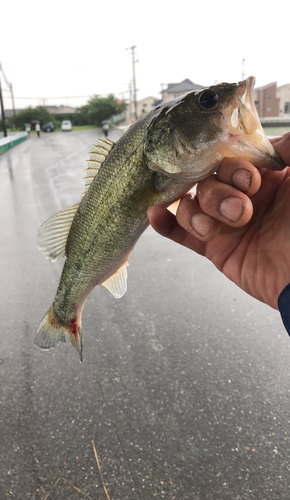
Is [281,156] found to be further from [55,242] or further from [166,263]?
[166,263]

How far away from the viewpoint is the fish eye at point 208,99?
45.1 inches

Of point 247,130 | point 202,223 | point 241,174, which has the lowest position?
point 202,223

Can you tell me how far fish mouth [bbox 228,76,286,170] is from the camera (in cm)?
111

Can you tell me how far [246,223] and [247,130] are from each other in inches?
17.8

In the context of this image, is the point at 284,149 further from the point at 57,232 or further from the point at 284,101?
the point at 284,101

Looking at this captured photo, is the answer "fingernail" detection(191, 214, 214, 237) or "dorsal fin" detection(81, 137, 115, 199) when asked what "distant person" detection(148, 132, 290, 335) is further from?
"dorsal fin" detection(81, 137, 115, 199)

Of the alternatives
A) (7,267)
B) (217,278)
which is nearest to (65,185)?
(7,267)

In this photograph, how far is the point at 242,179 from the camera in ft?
4.26

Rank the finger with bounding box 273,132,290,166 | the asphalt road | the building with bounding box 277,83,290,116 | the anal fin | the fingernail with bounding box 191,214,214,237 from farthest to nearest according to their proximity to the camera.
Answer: the building with bounding box 277,83,290,116
the asphalt road
the anal fin
the fingernail with bounding box 191,214,214,237
the finger with bounding box 273,132,290,166

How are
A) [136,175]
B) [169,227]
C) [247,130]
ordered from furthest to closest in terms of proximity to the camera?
[169,227] < [136,175] < [247,130]

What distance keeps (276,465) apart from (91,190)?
2.04 m

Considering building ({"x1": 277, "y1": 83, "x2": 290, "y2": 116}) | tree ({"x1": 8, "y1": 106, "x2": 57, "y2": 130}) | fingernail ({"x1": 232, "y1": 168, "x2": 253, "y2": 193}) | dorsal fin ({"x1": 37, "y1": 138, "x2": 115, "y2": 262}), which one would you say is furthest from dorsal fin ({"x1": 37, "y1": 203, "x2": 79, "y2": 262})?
tree ({"x1": 8, "y1": 106, "x2": 57, "y2": 130})

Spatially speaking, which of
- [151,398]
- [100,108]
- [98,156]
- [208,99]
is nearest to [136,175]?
[98,156]

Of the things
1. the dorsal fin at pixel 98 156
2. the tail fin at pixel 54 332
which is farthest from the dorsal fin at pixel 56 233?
the tail fin at pixel 54 332
